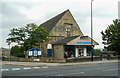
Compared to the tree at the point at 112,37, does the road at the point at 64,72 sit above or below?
below

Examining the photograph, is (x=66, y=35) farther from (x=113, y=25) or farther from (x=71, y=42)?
(x=113, y=25)

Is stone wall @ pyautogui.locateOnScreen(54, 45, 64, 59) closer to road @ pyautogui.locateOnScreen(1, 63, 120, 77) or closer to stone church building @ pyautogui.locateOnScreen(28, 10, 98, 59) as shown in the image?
stone church building @ pyautogui.locateOnScreen(28, 10, 98, 59)

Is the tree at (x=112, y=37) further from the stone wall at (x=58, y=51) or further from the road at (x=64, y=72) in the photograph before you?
the road at (x=64, y=72)

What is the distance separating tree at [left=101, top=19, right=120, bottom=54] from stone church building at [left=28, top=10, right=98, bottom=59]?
12.3 ft

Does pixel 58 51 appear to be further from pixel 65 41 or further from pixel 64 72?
pixel 64 72

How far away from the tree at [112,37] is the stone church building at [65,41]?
12.3 feet

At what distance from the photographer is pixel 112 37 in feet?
93.6

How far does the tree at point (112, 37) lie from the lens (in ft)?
89.8

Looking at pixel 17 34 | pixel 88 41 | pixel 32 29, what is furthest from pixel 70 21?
pixel 17 34

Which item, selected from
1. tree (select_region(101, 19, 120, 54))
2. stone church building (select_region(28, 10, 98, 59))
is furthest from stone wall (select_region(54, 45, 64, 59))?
tree (select_region(101, 19, 120, 54))

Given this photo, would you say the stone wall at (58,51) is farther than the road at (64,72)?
Yes

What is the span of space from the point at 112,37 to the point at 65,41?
10966 mm

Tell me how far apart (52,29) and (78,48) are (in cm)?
858

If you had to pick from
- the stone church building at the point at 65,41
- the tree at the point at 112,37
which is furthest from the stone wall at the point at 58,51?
the tree at the point at 112,37
